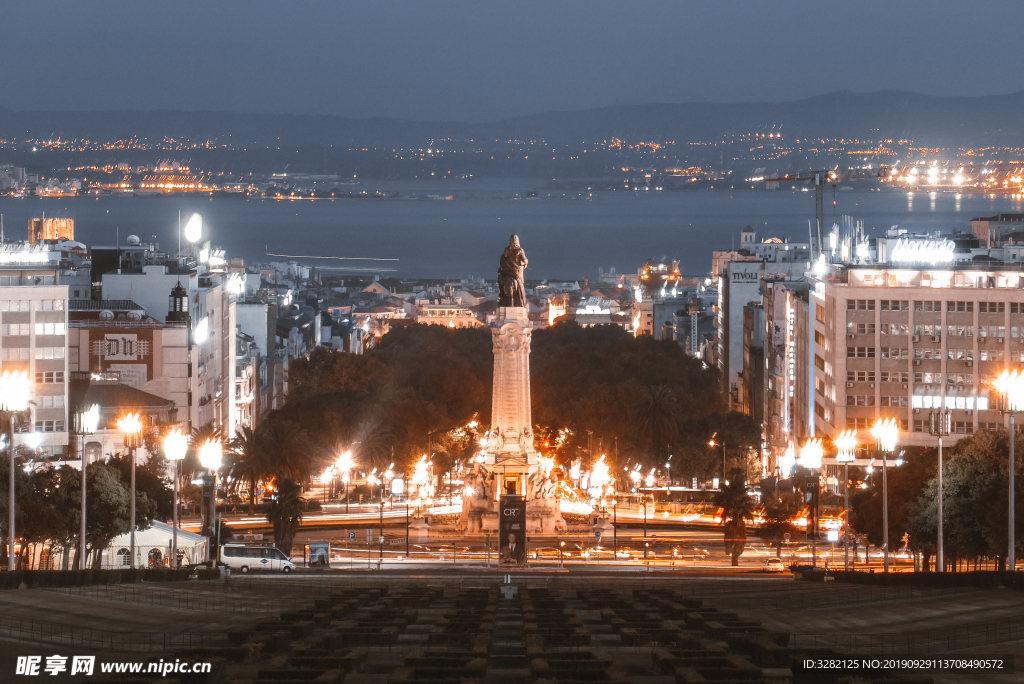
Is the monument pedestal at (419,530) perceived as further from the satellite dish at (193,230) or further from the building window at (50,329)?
the satellite dish at (193,230)

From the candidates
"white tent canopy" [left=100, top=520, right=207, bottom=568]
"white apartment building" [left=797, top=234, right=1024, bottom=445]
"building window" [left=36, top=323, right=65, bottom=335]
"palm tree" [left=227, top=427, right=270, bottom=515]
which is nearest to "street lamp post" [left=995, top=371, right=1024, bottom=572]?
"white tent canopy" [left=100, top=520, right=207, bottom=568]

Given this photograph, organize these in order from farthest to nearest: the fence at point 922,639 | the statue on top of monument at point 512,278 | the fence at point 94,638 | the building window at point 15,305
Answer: the building window at point 15,305 < the statue on top of monument at point 512,278 < the fence at point 922,639 < the fence at point 94,638

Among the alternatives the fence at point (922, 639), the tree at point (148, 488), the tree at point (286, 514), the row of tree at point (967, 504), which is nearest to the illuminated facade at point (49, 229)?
the tree at point (148, 488)

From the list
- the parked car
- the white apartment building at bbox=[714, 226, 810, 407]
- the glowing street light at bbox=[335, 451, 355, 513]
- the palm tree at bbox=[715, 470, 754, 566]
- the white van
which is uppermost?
the white apartment building at bbox=[714, 226, 810, 407]

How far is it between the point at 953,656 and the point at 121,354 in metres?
75.4

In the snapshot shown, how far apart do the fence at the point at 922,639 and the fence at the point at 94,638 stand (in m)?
11.9

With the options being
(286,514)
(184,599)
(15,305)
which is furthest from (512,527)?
(15,305)

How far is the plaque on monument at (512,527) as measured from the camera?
61.3 m

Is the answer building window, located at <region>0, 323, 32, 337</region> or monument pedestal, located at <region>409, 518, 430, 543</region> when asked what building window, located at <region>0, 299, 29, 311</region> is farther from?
monument pedestal, located at <region>409, 518, 430, 543</region>

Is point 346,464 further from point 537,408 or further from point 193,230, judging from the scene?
point 193,230

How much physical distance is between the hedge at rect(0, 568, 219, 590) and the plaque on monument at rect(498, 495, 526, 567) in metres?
14.9

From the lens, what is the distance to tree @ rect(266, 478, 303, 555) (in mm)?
68312

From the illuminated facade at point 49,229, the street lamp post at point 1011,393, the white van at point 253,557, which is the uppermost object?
the illuminated facade at point 49,229

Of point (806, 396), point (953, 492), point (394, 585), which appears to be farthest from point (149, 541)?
point (806, 396)
